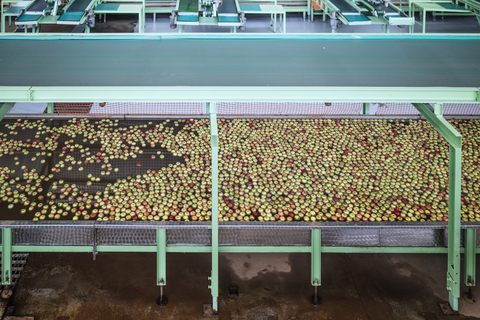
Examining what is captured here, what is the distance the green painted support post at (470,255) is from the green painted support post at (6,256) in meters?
3.60

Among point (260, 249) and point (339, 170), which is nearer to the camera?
point (260, 249)

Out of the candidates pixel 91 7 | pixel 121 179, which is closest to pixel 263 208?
pixel 121 179

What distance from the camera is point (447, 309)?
9.56 feet

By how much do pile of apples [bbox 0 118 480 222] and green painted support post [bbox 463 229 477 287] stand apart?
0.51 feet

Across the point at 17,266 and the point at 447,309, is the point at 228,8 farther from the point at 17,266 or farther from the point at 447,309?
the point at 447,309

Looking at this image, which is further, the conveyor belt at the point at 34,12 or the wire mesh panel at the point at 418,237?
the conveyor belt at the point at 34,12

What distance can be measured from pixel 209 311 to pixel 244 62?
6.53 feet

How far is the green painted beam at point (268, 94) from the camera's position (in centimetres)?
216

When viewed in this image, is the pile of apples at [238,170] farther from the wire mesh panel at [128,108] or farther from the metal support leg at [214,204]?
the wire mesh panel at [128,108]

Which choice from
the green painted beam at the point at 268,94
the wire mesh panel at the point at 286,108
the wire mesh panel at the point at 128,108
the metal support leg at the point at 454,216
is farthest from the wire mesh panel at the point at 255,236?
the wire mesh panel at the point at 286,108

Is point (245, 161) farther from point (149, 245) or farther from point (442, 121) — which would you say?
point (442, 121)

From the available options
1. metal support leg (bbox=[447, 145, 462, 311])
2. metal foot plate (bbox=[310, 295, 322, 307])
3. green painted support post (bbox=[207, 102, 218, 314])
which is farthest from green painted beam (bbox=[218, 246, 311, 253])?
metal support leg (bbox=[447, 145, 462, 311])

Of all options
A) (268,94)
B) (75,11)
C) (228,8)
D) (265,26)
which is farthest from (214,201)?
(265,26)

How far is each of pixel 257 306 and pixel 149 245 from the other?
3.35ft
